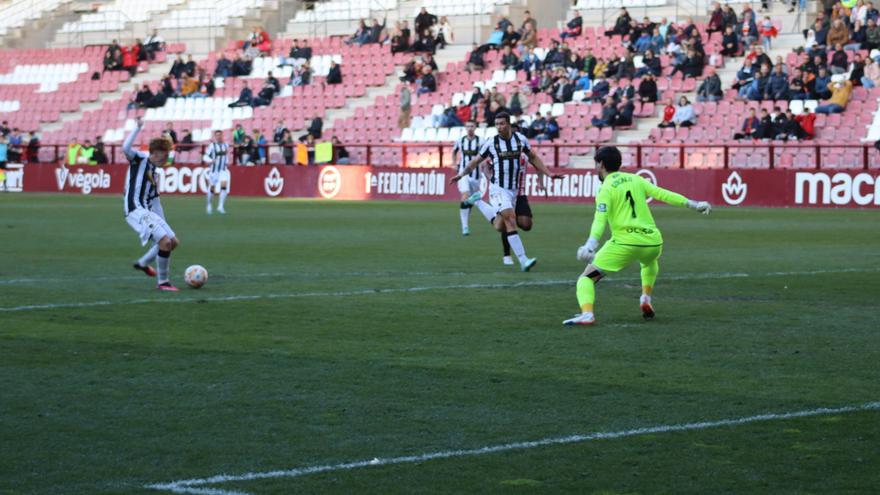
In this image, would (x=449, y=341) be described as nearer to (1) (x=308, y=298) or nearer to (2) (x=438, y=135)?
(1) (x=308, y=298)

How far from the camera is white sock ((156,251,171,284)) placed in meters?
15.1

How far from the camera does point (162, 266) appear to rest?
1513 centimetres

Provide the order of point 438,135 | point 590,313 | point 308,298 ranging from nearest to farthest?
point 590,313 → point 308,298 → point 438,135

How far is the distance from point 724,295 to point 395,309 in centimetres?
341

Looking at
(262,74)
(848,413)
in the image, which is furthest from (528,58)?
(848,413)

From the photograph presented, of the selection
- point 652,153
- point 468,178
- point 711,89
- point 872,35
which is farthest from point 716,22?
point 468,178

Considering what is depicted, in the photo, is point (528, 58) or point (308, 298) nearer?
point (308, 298)

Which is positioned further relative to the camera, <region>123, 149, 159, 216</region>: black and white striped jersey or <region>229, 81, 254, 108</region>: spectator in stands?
<region>229, 81, 254, 108</region>: spectator in stands

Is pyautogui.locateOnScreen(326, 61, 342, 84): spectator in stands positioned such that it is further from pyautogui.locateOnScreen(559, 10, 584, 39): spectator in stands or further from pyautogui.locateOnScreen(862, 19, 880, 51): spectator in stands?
pyautogui.locateOnScreen(862, 19, 880, 51): spectator in stands

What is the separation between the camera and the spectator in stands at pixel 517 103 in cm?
4125

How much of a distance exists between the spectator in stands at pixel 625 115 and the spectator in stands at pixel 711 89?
183 cm

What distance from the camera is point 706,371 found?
31.7ft

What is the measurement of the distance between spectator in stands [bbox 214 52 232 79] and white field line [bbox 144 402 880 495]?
150ft

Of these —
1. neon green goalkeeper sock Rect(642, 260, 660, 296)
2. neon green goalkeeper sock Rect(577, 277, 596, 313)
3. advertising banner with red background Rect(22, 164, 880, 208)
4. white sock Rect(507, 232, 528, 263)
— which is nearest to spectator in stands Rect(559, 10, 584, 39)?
advertising banner with red background Rect(22, 164, 880, 208)
